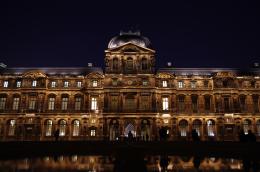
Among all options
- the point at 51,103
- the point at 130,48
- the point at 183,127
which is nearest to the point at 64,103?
the point at 51,103

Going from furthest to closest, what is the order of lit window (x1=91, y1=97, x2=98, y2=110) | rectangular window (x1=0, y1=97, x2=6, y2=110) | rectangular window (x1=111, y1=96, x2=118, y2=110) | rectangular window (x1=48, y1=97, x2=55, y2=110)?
rectangular window (x1=0, y1=97, x2=6, y2=110) < rectangular window (x1=48, y1=97, x2=55, y2=110) < lit window (x1=91, y1=97, x2=98, y2=110) < rectangular window (x1=111, y1=96, x2=118, y2=110)

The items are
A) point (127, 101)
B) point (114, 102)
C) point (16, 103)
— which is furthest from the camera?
point (16, 103)

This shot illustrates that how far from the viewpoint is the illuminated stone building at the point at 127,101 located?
53.2 metres

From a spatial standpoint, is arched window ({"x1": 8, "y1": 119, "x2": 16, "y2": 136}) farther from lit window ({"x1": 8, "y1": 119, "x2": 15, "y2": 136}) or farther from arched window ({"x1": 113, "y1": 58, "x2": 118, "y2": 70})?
arched window ({"x1": 113, "y1": 58, "x2": 118, "y2": 70})

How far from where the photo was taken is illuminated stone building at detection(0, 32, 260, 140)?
53219 mm

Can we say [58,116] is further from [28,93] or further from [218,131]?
[218,131]

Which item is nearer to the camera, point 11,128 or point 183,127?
point 183,127

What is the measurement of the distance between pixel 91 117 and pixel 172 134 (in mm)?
16341

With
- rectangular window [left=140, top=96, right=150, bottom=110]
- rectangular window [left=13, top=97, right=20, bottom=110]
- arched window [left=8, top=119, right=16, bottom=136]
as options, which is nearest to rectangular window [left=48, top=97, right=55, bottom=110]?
rectangular window [left=13, top=97, right=20, bottom=110]

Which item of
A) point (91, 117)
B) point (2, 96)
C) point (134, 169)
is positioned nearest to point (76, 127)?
point (91, 117)

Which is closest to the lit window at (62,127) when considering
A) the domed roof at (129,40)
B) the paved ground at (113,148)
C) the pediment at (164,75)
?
the domed roof at (129,40)

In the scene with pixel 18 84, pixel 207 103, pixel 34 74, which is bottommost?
pixel 207 103

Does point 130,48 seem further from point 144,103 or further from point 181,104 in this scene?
point 181,104

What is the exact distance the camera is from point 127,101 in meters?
53.8
